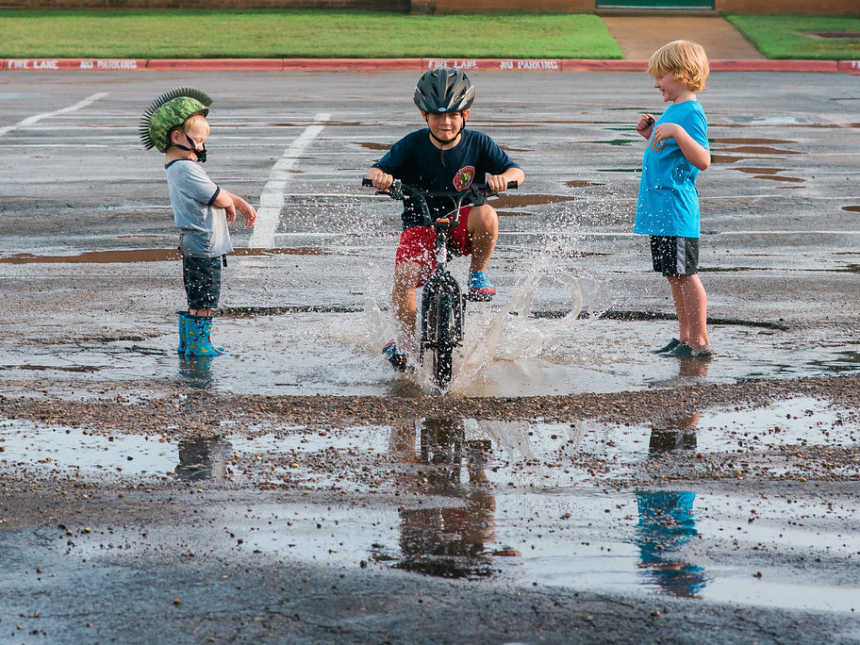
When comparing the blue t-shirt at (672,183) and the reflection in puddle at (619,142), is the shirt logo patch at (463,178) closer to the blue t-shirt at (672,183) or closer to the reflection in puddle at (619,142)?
the blue t-shirt at (672,183)

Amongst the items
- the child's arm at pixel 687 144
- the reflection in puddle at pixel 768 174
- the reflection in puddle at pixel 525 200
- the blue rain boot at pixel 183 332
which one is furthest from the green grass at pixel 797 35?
the blue rain boot at pixel 183 332

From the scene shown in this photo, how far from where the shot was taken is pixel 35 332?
8.09 meters

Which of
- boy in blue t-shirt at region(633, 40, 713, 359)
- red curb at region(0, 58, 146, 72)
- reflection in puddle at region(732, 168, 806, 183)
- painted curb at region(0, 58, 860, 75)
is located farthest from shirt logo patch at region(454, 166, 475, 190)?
red curb at region(0, 58, 146, 72)

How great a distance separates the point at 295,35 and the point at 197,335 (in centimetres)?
2469

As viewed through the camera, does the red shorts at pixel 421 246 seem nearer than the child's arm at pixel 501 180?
No

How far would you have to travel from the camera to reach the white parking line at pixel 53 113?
1900 cm

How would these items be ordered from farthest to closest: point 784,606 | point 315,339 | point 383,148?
1. point 383,148
2. point 315,339
3. point 784,606

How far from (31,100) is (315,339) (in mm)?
16262

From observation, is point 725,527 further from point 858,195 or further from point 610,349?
point 858,195

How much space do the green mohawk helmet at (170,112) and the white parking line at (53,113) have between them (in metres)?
11.6

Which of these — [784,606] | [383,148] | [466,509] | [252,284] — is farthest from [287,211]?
[784,606]

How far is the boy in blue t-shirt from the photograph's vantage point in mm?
7301

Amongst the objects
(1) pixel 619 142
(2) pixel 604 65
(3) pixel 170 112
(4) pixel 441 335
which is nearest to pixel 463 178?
(4) pixel 441 335

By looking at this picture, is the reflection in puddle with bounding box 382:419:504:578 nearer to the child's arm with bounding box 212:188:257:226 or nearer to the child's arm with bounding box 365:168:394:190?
the child's arm with bounding box 365:168:394:190
